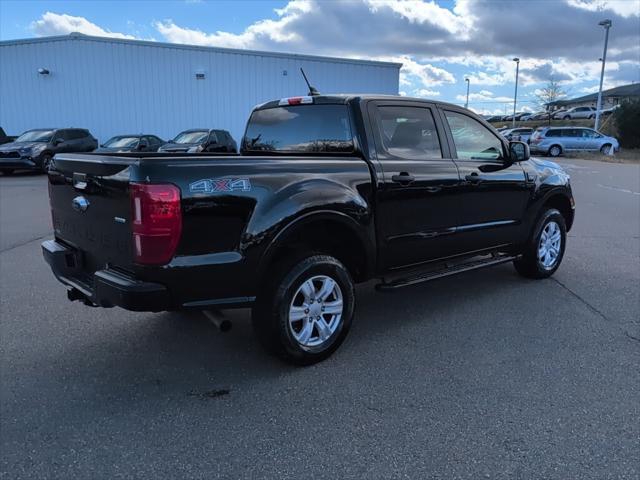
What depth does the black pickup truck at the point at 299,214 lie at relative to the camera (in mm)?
3020

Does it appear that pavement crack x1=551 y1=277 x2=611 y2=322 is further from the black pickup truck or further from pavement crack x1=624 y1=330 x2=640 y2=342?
the black pickup truck

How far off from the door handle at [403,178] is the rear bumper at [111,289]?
1969 millimetres

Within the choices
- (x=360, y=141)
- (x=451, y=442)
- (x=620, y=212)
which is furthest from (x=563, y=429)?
(x=620, y=212)

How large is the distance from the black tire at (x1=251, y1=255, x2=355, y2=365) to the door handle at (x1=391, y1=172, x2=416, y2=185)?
86 centimetres

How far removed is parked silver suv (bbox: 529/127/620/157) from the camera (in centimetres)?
2973

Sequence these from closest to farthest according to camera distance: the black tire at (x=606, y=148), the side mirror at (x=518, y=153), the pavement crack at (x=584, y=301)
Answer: the pavement crack at (x=584, y=301) < the side mirror at (x=518, y=153) < the black tire at (x=606, y=148)

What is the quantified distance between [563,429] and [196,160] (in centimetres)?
256

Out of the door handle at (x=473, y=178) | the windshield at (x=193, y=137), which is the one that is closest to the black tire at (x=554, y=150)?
the windshield at (x=193, y=137)

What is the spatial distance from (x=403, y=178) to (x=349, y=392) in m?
1.72

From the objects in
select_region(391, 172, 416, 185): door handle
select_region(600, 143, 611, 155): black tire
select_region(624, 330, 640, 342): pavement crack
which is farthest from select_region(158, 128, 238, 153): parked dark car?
select_region(600, 143, 611, 155): black tire

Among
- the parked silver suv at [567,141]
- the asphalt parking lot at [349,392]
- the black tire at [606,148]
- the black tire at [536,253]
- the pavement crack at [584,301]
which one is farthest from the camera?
the black tire at [606,148]

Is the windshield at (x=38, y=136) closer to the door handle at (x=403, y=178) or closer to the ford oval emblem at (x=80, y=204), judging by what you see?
the ford oval emblem at (x=80, y=204)

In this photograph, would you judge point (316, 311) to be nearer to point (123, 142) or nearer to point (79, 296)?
point (79, 296)

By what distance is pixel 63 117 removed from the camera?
2550cm
